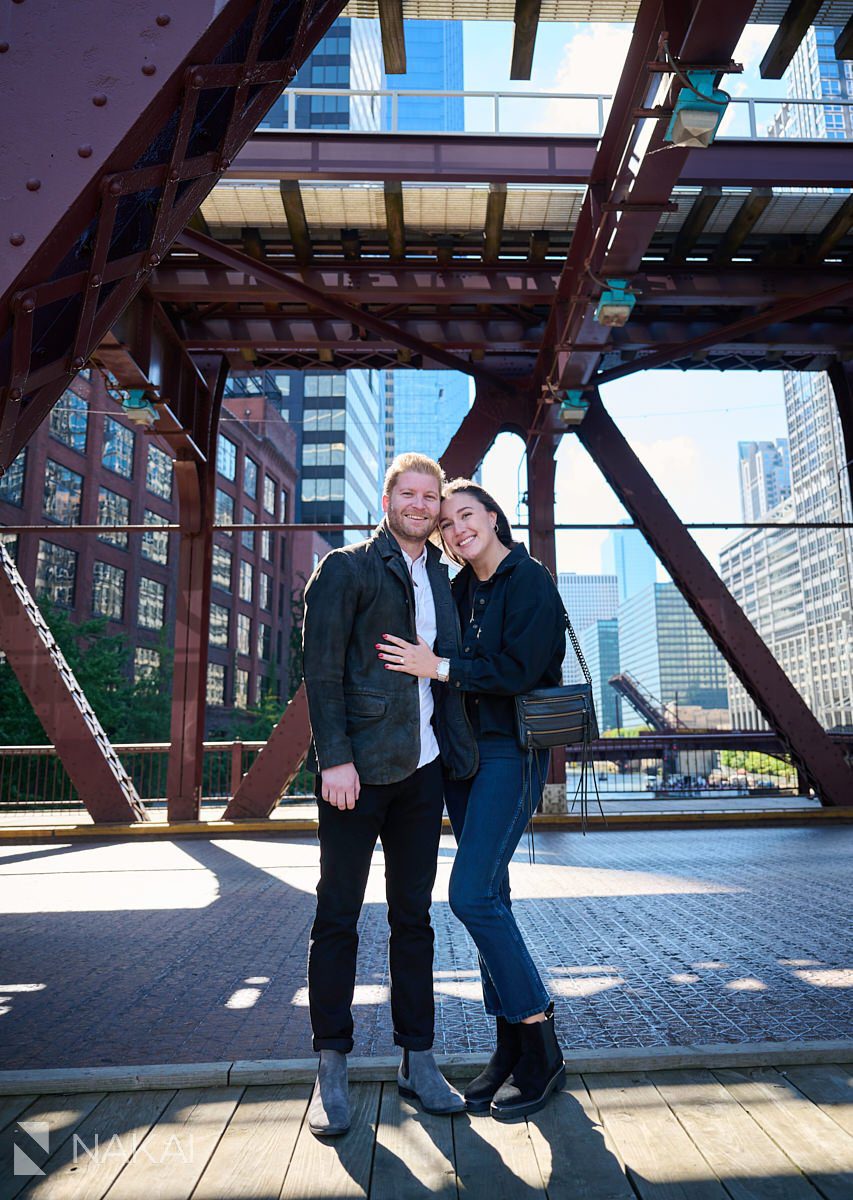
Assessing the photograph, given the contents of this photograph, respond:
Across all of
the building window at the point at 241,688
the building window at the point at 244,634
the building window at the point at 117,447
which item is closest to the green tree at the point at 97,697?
the building window at the point at 117,447

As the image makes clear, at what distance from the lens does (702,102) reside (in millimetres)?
5672

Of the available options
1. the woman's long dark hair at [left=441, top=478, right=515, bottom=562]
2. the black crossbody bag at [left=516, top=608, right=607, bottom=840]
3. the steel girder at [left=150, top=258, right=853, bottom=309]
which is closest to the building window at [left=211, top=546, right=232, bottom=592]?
the steel girder at [left=150, top=258, right=853, bottom=309]

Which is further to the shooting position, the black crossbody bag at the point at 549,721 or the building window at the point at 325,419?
the building window at the point at 325,419

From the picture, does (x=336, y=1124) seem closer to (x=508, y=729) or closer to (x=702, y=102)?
(x=508, y=729)

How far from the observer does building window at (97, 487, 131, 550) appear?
4975cm

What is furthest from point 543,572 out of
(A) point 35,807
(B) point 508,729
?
(A) point 35,807

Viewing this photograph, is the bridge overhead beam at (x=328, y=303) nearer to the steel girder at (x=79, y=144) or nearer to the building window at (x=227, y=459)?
the steel girder at (x=79, y=144)

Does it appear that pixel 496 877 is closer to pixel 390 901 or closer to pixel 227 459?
pixel 390 901

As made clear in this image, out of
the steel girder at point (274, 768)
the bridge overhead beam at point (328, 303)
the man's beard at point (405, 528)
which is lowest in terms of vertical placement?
the steel girder at point (274, 768)

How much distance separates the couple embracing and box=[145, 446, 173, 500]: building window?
55577 mm

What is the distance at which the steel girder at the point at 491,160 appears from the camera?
26.9ft

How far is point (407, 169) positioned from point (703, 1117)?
8570 mm

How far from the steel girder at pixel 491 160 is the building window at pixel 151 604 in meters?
48.3

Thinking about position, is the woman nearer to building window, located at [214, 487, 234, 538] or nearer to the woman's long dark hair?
the woman's long dark hair
